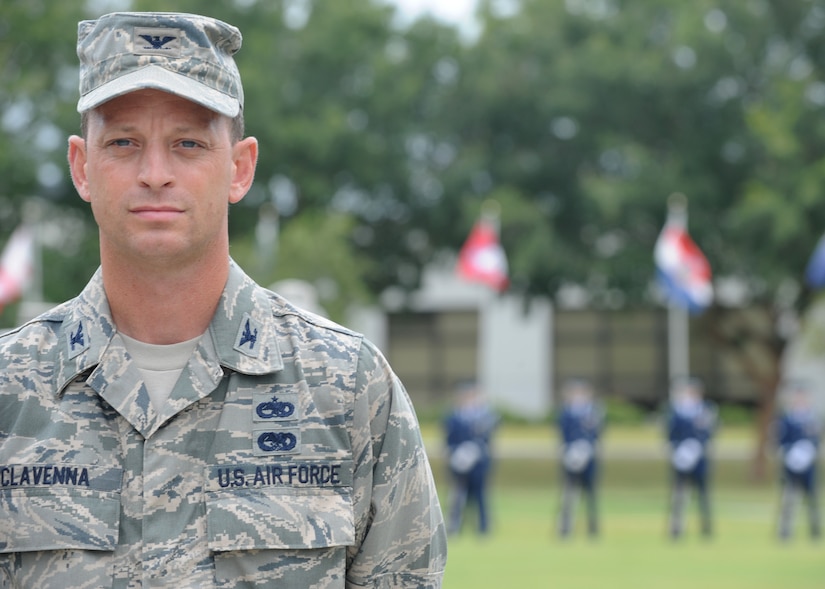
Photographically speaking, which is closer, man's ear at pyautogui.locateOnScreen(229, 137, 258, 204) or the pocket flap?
the pocket flap

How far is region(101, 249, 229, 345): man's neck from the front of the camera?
2.56m

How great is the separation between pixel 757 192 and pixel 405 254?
26.1 feet

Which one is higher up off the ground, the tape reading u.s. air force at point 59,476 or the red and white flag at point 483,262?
the red and white flag at point 483,262

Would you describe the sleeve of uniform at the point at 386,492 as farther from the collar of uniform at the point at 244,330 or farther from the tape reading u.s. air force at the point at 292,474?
the collar of uniform at the point at 244,330

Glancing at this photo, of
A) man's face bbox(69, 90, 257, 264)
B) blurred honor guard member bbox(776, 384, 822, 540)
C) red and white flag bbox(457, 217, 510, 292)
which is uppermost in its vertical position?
red and white flag bbox(457, 217, 510, 292)

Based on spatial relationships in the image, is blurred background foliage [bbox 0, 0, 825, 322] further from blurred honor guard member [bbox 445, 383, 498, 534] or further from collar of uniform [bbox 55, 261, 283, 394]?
collar of uniform [bbox 55, 261, 283, 394]

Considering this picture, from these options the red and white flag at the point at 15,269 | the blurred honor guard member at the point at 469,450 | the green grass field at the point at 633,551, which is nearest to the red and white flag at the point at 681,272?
the green grass field at the point at 633,551

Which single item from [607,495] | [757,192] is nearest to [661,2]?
[757,192]

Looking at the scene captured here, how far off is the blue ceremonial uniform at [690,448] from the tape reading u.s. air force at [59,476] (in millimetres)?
16513

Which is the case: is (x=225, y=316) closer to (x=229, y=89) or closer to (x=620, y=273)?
(x=229, y=89)

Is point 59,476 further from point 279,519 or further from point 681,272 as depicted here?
point 681,272

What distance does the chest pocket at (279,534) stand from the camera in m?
2.51

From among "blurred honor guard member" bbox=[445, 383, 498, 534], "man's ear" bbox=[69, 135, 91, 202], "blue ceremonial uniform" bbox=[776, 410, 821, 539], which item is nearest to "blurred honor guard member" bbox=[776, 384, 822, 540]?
"blue ceremonial uniform" bbox=[776, 410, 821, 539]

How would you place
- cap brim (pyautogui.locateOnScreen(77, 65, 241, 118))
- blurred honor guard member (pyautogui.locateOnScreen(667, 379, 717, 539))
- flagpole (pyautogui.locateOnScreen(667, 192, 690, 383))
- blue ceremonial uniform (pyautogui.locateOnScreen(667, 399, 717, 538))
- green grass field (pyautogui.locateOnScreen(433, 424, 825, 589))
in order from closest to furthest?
cap brim (pyautogui.locateOnScreen(77, 65, 241, 118)), green grass field (pyautogui.locateOnScreen(433, 424, 825, 589)), blue ceremonial uniform (pyautogui.locateOnScreen(667, 399, 717, 538)), blurred honor guard member (pyautogui.locateOnScreen(667, 379, 717, 539)), flagpole (pyautogui.locateOnScreen(667, 192, 690, 383))
